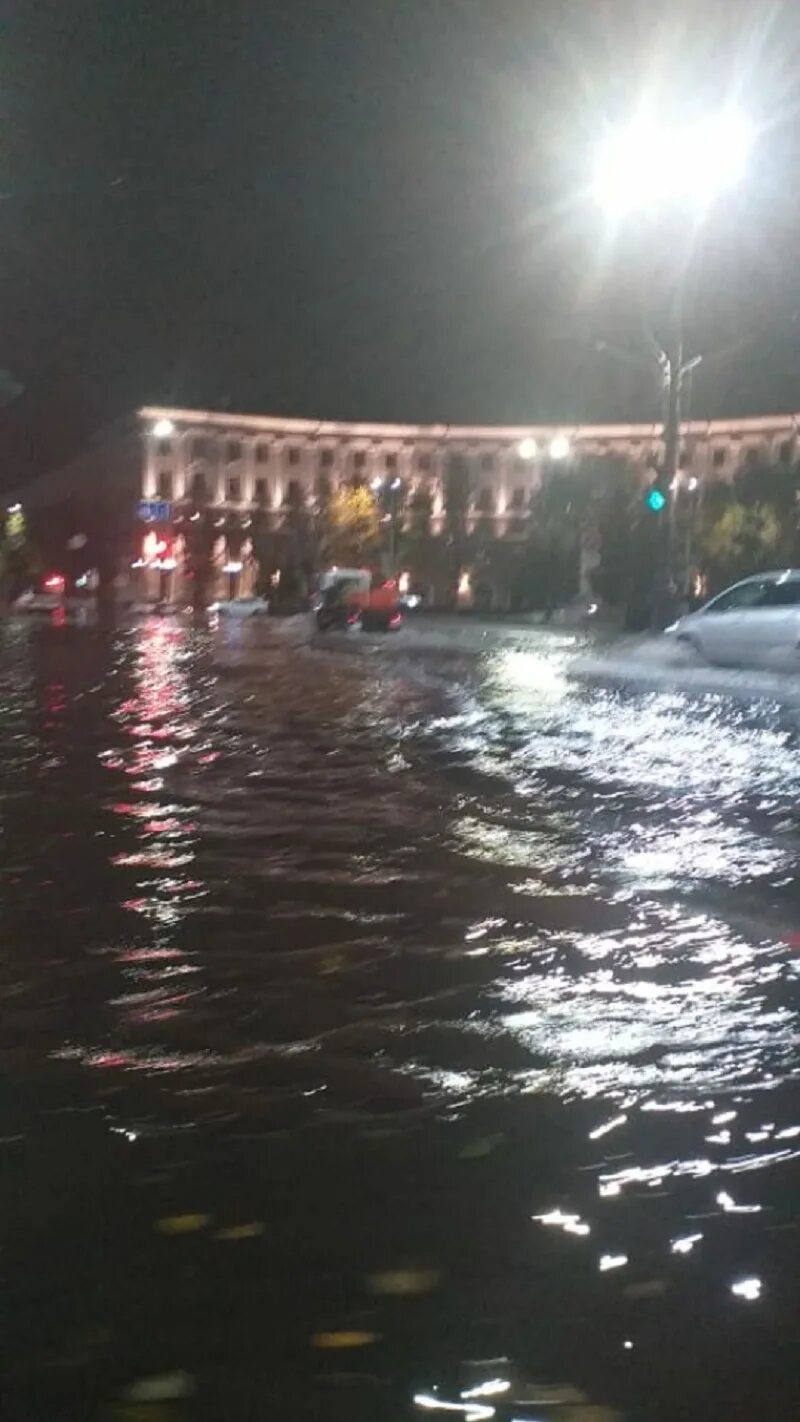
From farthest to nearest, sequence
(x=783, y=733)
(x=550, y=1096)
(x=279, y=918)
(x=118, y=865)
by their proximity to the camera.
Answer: (x=783, y=733), (x=118, y=865), (x=279, y=918), (x=550, y=1096)

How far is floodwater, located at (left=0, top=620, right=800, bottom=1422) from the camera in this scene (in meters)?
3.60

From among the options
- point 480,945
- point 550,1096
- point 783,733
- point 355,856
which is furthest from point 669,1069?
point 783,733

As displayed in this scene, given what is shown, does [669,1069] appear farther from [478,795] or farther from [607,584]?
[607,584]

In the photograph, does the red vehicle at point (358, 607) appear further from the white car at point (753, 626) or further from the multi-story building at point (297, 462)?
the multi-story building at point (297, 462)

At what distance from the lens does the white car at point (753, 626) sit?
83.6 ft

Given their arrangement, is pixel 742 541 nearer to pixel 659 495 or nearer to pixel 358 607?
pixel 358 607

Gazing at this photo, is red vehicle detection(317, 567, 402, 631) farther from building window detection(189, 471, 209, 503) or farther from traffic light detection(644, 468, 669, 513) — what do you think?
building window detection(189, 471, 209, 503)

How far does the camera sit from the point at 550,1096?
5402mm

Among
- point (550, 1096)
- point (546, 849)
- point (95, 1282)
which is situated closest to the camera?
point (95, 1282)

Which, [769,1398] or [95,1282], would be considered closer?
[769,1398]

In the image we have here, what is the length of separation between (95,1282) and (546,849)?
6.25m

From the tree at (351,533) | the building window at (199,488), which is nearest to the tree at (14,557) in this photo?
the tree at (351,533)

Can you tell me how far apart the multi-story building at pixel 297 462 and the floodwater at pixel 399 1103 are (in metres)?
97.6

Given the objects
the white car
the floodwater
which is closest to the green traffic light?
the white car
